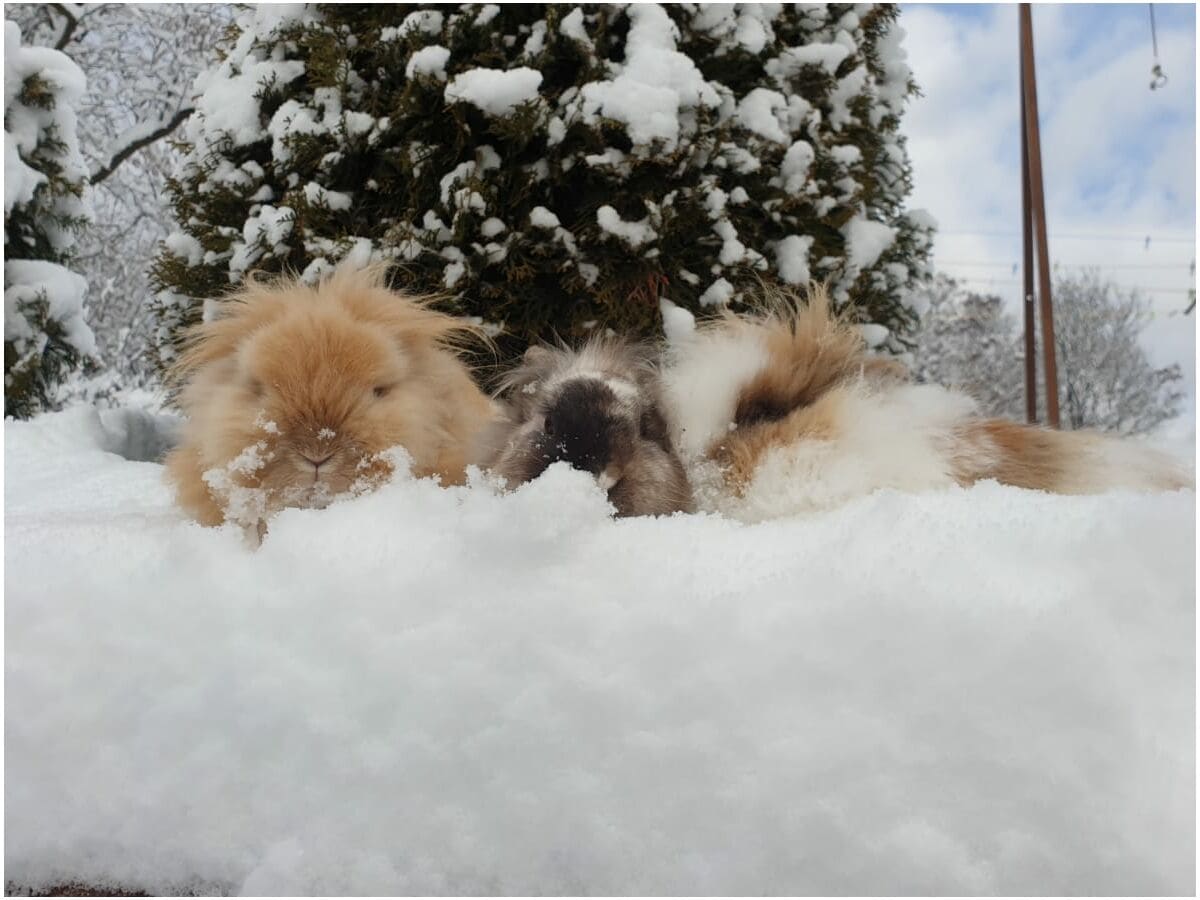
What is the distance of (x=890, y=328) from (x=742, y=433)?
2439 millimetres

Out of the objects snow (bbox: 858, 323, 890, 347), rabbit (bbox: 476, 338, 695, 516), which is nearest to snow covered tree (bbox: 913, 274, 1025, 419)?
snow (bbox: 858, 323, 890, 347)

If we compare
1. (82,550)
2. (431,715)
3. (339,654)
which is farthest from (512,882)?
(82,550)

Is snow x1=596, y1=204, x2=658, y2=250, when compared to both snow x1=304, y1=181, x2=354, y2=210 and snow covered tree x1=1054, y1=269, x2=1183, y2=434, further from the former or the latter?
snow covered tree x1=1054, y1=269, x2=1183, y2=434

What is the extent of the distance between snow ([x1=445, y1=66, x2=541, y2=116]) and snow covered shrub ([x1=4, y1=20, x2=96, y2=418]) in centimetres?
405

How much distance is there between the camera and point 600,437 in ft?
4.90

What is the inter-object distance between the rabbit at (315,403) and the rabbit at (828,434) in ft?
1.51

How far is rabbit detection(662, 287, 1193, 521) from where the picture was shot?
1.53 metres

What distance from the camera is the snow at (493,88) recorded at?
258 centimetres

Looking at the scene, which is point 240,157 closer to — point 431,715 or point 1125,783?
point 431,715

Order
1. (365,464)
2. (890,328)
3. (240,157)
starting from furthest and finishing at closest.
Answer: (890,328) → (240,157) → (365,464)

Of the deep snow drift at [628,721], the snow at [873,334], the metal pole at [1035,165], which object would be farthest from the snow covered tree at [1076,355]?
the deep snow drift at [628,721]

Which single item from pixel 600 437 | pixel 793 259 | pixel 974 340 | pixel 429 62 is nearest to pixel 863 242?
pixel 793 259

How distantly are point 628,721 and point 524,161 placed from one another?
2228 millimetres

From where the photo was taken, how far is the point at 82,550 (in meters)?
1.18
